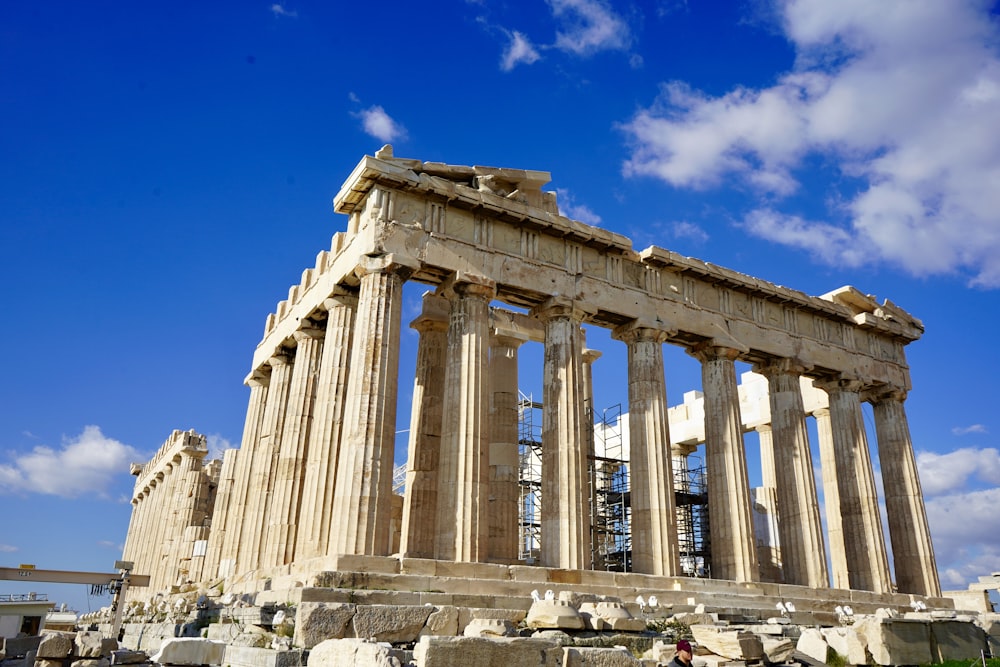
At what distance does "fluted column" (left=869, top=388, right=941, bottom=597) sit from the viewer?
92.6ft

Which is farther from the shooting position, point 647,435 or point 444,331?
point 444,331

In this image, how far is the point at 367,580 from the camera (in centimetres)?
1602

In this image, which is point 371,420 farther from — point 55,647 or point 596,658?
point 596,658

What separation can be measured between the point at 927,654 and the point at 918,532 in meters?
16.3

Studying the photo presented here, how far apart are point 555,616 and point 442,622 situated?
1754 mm

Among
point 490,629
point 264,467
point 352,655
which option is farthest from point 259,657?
point 264,467

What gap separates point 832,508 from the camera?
92.4ft

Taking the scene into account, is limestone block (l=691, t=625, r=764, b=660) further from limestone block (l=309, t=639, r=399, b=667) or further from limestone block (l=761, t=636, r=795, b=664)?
limestone block (l=309, t=639, r=399, b=667)

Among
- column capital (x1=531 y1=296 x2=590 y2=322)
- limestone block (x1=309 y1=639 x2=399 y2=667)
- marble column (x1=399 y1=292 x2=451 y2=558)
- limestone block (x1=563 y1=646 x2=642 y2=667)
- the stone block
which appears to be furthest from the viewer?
column capital (x1=531 y1=296 x2=590 y2=322)

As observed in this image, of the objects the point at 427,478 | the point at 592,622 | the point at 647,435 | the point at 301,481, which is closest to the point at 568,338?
the point at 647,435

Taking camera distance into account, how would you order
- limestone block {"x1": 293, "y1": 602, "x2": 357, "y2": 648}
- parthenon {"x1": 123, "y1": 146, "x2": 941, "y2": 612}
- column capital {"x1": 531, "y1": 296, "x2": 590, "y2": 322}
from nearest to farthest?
1. limestone block {"x1": 293, "y1": 602, "x2": 357, "y2": 648}
2. parthenon {"x1": 123, "y1": 146, "x2": 941, "y2": 612}
3. column capital {"x1": 531, "y1": 296, "x2": 590, "y2": 322}

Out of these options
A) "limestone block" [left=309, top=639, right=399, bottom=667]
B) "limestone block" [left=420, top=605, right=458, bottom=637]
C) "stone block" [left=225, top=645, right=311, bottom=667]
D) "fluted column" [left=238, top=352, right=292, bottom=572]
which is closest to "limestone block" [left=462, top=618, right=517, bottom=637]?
"limestone block" [left=420, top=605, right=458, bottom=637]

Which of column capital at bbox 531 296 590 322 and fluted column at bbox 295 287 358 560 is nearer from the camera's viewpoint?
fluted column at bbox 295 287 358 560

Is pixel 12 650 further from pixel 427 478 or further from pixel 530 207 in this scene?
pixel 530 207
